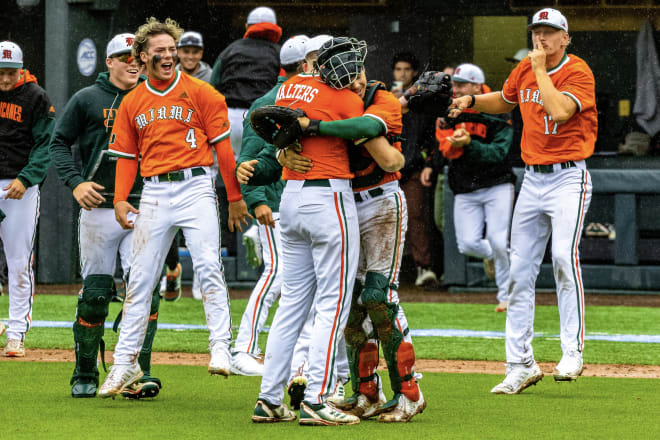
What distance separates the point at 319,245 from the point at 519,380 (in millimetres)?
1893

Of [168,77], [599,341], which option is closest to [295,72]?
[168,77]

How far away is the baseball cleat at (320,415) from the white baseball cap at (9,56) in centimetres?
435

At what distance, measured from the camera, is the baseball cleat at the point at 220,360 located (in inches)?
231

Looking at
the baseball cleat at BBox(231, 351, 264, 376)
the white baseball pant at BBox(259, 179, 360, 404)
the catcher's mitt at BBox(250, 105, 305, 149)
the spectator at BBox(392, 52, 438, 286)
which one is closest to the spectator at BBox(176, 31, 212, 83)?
the spectator at BBox(392, 52, 438, 286)

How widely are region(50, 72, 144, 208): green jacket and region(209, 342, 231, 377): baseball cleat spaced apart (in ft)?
4.24

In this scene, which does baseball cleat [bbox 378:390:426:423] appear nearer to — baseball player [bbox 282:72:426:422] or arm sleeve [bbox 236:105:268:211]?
baseball player [bbox 282:72:426:422]

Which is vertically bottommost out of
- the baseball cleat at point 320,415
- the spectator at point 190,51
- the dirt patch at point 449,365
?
the dirt patch at point 449,365

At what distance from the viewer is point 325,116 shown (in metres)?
5.41

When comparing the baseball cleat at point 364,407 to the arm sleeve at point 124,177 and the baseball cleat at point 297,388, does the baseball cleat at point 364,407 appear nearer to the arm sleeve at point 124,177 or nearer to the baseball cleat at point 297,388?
the baseball cleat at point 297,388

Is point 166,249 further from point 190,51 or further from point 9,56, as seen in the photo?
point 190,51

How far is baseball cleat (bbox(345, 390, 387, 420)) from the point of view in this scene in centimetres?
568

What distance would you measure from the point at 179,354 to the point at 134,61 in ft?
8.79

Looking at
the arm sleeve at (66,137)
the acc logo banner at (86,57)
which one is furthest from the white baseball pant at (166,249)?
the acc logo banner at (86,57)

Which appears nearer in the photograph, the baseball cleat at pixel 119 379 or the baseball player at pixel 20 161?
the baseball cleat at pixel 119 379
